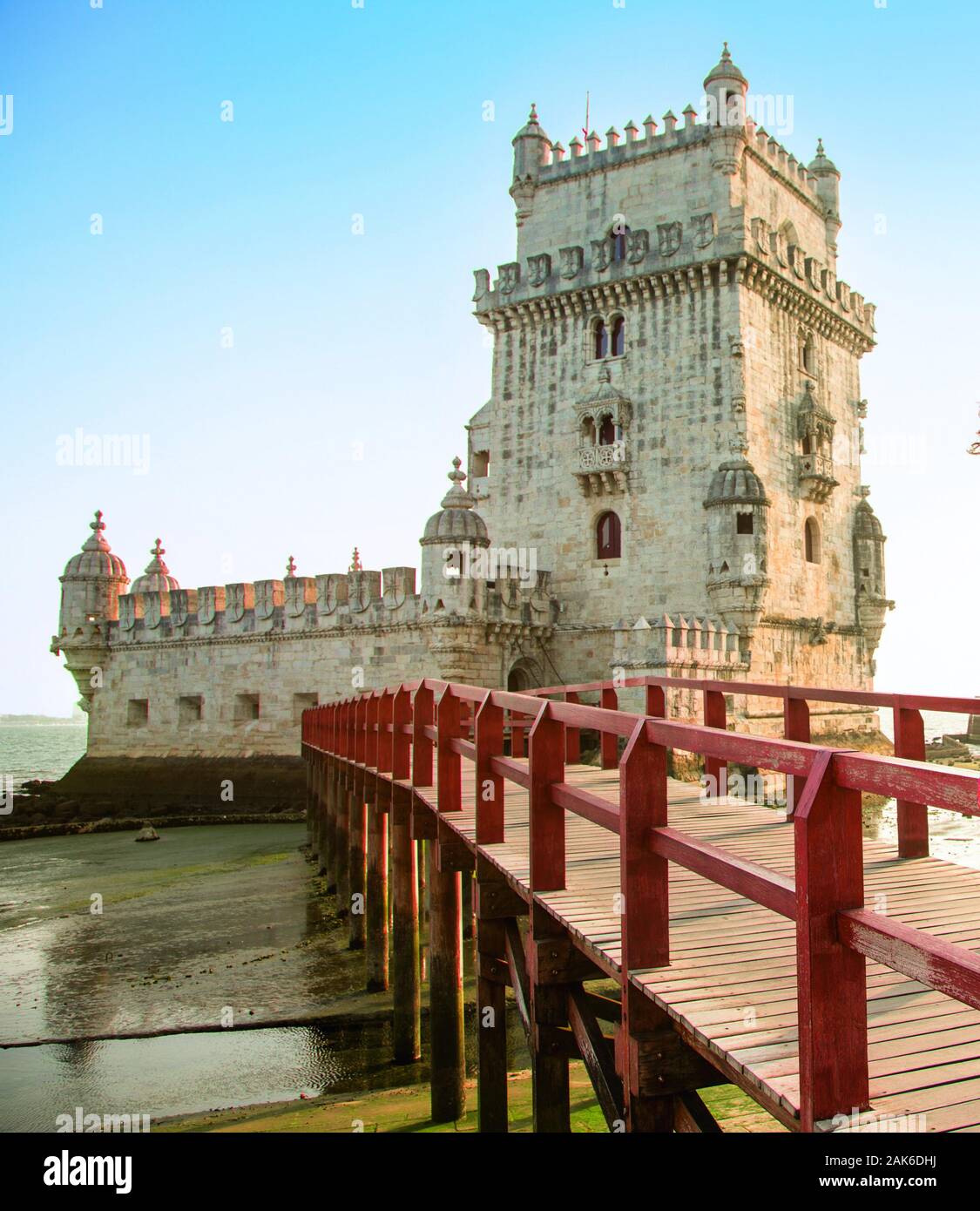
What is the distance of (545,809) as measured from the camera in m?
5.54

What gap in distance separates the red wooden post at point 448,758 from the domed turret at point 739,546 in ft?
54.3

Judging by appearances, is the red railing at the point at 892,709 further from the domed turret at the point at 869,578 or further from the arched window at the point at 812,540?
the domed turret at the point at 869,578

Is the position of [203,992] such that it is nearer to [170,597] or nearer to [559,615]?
[559,615]

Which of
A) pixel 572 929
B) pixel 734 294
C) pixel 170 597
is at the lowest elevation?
pixel 572 929

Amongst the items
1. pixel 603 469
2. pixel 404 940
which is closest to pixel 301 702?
pixel 603 469

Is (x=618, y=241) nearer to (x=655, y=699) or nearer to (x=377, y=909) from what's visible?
(x=377, y=909)

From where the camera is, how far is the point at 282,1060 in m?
10.3

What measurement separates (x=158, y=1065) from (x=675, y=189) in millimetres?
23629

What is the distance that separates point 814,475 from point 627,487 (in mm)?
4994

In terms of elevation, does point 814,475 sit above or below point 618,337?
below

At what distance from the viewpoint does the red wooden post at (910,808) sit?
629cm

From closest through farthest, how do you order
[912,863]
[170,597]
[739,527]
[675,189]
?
[912,863] → [739,527] → [675,189] → [170,597]

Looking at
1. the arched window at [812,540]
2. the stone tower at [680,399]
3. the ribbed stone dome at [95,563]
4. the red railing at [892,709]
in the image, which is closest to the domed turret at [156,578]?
the ribbed stone dome at [95,563]
